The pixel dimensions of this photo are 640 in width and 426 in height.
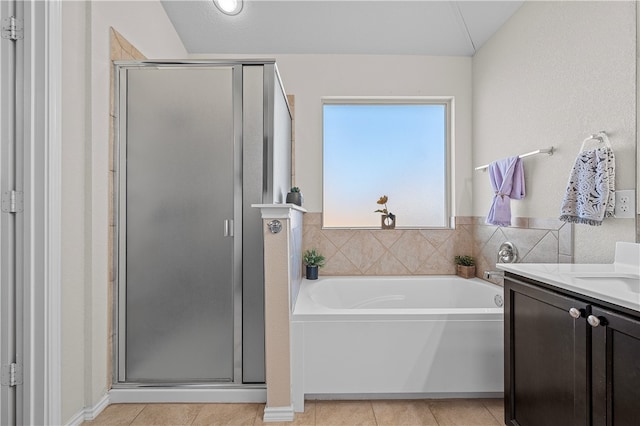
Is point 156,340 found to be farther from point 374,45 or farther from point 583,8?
point 583,8

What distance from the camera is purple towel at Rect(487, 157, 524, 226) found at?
90.6 inches

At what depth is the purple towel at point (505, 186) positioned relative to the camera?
2.30 m

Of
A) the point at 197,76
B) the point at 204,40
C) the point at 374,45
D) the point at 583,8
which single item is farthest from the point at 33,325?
the point at 583,8

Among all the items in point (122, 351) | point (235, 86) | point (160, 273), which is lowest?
point (122, 351)

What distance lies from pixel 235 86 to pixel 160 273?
115 cm

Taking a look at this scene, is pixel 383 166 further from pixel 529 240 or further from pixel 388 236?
pixel 529 240

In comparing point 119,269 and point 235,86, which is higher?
point 235,86

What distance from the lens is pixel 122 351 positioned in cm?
199

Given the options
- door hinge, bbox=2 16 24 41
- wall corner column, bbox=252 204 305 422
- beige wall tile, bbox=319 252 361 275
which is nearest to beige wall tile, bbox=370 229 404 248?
beige wall tile, bbox=319 252 361 275

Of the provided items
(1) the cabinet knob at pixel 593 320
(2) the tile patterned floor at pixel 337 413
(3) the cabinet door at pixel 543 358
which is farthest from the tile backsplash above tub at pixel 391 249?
(1) the cabinet knob at pixel 593 320

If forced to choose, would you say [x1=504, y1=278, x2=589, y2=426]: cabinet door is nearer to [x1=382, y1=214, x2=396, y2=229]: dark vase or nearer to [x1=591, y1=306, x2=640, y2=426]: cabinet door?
[x1=591, y1=306, x2=640, y2=426]: cabinet door

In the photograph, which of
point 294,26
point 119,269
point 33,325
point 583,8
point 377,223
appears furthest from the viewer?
point 377,223

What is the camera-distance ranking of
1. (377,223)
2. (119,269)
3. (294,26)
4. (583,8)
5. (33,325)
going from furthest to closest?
(377,223), (294,26), (119,269), (583,8), (33,325)

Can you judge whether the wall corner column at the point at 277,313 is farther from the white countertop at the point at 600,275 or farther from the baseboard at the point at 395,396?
the white countertop at the point at 600,275
